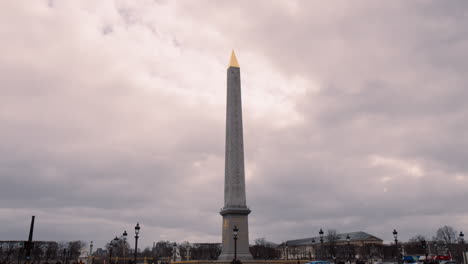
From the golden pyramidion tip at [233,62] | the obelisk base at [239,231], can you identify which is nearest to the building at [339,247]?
the obelisk base at [239,231]

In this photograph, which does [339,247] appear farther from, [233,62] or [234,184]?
[233,62]

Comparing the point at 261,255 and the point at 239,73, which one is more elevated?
the point at 239,73

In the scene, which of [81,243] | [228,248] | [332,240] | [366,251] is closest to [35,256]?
[81,243]

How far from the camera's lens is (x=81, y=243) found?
158000 millimetres

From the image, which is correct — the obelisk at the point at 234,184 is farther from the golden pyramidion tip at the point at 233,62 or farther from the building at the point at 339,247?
the building at the point at 339,247

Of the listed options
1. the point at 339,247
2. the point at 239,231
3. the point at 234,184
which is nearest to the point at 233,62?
the point at 234,184

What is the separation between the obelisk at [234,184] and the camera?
3766 centimetres

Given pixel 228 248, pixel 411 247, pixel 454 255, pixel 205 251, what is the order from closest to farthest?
1. pixel 228 248
2. pixel 454 255
3. pixel 411 247
4. pixel 205 251

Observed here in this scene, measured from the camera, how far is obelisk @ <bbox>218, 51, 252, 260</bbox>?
37656 millimetres

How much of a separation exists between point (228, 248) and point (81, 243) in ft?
455

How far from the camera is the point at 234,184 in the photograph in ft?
128

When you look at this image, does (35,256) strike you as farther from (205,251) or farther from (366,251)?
(366,251)

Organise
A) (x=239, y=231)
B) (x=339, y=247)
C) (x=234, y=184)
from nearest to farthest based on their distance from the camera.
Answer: (x=239, y=231) → (x=234, y=184) → (x=339, y=247)

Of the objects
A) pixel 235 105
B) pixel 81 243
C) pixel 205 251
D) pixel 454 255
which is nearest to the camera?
pixel 235 105
